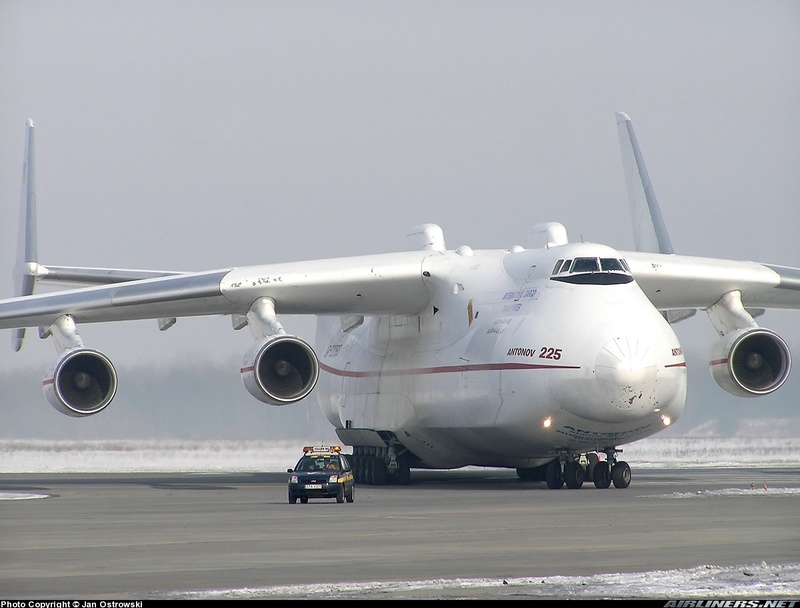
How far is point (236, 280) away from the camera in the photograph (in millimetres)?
22609

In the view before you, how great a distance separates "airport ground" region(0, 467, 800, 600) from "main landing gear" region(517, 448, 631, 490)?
1.03ft

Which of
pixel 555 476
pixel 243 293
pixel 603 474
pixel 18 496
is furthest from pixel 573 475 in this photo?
pixel 18 496

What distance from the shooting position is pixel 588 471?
885 inches

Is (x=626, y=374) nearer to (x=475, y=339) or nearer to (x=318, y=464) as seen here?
(x=475, y=339)

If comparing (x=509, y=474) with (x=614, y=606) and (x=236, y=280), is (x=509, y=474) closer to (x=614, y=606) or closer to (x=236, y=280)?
(x=236, y=280)

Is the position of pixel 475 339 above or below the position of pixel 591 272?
below

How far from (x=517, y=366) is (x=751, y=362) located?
15.6ft

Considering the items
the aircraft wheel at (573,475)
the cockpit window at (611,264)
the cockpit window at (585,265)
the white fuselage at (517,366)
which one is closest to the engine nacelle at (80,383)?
the white fuselage at (517,366)

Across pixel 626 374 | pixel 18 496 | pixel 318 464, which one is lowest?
pixel 18 496

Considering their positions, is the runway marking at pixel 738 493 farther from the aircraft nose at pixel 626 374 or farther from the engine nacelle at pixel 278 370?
the engine nacelle at pixel 278 370

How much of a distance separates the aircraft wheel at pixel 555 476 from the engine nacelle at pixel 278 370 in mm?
4043

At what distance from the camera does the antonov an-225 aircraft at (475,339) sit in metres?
20.3

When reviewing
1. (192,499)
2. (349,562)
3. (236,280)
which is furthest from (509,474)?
(349,562)

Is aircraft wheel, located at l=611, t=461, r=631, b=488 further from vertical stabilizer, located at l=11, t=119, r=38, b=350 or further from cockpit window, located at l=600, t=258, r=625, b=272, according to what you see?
vertical stabilizer, located at l=11, t=119, r=38, b=350
